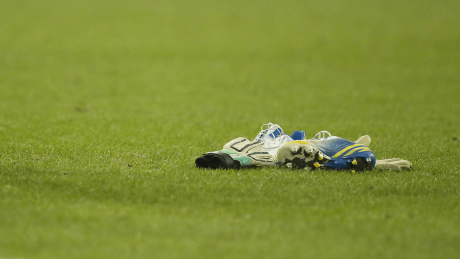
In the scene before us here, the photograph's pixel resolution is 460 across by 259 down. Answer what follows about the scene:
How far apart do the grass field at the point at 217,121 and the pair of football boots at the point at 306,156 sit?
207mm

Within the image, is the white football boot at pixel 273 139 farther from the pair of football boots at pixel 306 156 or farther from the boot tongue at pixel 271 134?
the pair of football boots at pixel 306 156

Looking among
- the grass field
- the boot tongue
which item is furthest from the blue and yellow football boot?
the boot tongue

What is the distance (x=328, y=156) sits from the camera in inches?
237

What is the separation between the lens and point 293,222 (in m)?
4.15

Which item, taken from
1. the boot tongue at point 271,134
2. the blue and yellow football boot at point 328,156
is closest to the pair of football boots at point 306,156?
the blue and yellow football boot at point 328,156

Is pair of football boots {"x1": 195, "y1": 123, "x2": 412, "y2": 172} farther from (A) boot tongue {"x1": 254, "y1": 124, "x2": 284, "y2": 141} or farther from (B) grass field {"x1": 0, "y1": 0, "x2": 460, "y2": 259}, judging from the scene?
(A) boot tongue {"x1": 254, "y1": 124, "x2": 284, "y2": 141}

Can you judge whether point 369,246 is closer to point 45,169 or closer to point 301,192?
→ point 301,192

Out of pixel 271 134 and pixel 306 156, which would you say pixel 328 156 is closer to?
pixel 306 156

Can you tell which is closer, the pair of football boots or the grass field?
the grass field

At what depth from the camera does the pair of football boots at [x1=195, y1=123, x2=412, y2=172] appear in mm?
5875

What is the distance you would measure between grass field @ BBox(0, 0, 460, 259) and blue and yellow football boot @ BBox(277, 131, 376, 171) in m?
0.20

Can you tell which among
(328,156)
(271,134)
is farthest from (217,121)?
(328,156)

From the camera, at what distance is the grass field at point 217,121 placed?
3873 millimetres

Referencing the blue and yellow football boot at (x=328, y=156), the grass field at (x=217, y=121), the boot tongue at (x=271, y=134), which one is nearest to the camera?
the grass field at (x=217, y=121)
